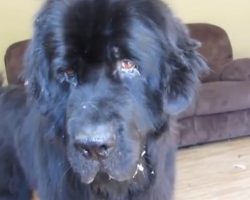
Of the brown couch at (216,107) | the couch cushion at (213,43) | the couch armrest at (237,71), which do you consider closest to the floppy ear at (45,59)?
the brown couch at (216,107)

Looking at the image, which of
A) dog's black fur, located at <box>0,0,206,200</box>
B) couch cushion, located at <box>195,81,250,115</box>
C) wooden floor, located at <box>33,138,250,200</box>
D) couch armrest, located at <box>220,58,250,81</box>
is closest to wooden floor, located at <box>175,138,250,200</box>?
wooden floor, located at <box>33,138,250,200</box>

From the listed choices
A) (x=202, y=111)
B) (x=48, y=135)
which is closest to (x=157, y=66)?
(x=48, y=135)

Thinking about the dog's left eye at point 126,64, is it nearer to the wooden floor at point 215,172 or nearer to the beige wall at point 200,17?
the wooden floor at point 215,172

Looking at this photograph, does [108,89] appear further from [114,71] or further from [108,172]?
[108,172]

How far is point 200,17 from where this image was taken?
4.47 meters

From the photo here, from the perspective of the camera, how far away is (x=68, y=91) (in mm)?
1429

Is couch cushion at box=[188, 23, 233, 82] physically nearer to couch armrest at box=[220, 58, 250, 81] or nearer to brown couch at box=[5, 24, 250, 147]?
couch armrest at box=[220, 58, 250, 81]

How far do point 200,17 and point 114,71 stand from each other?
10.7 ft

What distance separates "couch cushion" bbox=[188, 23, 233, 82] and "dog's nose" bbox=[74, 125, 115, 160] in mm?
2883

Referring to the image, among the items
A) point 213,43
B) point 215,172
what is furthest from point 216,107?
point 213,43

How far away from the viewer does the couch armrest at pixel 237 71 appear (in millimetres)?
3607

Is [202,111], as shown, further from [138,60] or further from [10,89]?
[138,60]

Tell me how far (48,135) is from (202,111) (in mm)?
2015

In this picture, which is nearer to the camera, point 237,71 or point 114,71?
point 114,71
